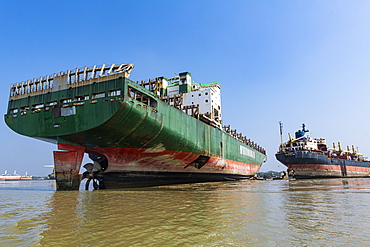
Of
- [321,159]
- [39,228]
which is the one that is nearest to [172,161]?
[39,228]

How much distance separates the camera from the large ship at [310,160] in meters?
38.5

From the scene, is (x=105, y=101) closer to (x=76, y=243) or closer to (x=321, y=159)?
(x=76, y=243)

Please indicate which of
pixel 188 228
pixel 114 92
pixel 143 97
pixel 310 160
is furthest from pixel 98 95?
pixel 310 160

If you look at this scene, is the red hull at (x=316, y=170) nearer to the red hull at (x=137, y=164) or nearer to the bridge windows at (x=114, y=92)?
the red hull at (x=137, y=164)

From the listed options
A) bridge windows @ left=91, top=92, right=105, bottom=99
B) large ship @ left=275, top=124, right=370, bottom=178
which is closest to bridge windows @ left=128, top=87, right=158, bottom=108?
bridge windows @ left=91, top=92, right=105, bottom=99

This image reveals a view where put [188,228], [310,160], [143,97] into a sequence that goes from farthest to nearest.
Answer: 1. [310,160]
2. [143,97]
3. [188,228]

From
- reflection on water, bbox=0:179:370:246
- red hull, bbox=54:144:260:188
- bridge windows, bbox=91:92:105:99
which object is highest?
bridge windows, bbox=91:92:105:99

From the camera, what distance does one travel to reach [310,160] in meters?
38.4

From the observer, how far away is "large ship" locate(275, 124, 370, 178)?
38500mm

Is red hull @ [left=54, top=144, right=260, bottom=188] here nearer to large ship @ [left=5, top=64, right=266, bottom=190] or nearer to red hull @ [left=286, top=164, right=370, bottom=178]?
large ship @ [left=5, top=64, right=266, bottom=190]

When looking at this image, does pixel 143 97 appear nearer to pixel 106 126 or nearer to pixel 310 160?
pixel 106 126

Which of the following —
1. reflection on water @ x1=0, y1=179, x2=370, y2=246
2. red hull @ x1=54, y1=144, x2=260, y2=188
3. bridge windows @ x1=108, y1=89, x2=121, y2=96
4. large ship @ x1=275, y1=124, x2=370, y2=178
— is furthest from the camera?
large ship @ x1=275, y1=124, x2=370, y2=178

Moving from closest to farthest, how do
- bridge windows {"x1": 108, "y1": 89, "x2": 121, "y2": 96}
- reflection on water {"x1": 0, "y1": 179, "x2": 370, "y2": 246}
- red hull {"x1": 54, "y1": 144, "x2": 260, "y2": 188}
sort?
reflection on water {"x1": 0, "y1": 179, "x2": 370, "y2": 246} < bridge windows {"x1": 108, "y1": 89, "x2": 121, "y2": 96} < red hull {"x1": 54, "y1": 144, "x2": 260, "y2": 188}

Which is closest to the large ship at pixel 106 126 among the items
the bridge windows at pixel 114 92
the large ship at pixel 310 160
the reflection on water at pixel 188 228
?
the bridge windows at pixel 114 92
